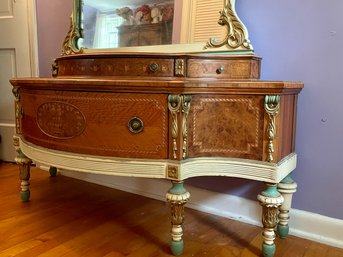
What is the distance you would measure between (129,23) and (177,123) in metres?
0.76

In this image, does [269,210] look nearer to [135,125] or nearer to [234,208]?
[234,208]

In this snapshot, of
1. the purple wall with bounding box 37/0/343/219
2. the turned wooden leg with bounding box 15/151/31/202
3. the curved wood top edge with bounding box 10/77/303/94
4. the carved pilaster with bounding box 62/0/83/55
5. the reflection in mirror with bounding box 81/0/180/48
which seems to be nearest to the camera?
the curved wood top edge with bounding box 10/77/303/94

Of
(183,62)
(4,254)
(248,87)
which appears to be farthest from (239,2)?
(4,254)

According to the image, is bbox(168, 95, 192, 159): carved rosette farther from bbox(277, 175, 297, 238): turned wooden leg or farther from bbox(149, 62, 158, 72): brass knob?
bbox(277, 175, 297, 238): turned wooden leg

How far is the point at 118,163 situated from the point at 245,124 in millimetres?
470

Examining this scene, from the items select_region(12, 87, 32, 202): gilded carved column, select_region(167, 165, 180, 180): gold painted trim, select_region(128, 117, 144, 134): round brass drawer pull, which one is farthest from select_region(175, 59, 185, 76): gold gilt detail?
select_region(12, 87, 32, 202): gilded carved column

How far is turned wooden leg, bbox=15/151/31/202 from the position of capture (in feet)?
5.61

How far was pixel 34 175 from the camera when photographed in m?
2.28

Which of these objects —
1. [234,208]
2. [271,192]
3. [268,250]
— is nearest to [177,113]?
[271,192]

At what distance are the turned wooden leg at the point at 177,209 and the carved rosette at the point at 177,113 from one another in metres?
0.13

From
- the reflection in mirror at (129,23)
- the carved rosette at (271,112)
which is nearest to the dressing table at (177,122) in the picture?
the carved rosette at (271,112)

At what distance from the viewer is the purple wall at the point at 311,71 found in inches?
52.2

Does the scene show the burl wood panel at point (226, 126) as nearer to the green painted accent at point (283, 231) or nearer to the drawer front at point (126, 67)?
the drawer front at point (126, 67)

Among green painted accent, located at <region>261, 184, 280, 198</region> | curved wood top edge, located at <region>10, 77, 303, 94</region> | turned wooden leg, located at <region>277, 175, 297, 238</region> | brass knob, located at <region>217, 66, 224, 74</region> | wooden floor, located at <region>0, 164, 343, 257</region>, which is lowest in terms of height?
wooden floor, located at <region>0, 164, 343, 257</region>
